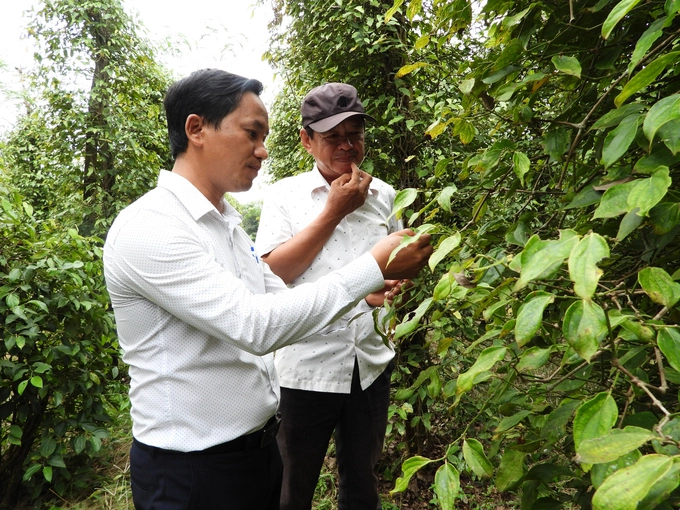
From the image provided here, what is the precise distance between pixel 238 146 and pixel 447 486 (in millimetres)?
872

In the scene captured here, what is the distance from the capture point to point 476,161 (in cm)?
94

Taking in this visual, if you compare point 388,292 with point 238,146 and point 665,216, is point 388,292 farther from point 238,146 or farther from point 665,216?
point 665,216

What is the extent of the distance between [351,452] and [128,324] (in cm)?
99

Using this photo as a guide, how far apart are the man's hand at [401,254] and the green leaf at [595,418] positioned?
631 mm

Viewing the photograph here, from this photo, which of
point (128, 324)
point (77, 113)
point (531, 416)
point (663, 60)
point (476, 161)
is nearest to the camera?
point (663, 60)

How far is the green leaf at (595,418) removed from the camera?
53 centimetres

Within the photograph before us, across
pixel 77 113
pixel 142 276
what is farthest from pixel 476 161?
pixel 77 113

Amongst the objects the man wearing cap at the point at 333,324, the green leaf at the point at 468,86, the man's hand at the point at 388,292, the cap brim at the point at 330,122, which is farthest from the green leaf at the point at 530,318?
the cap brim at the point at 330,122

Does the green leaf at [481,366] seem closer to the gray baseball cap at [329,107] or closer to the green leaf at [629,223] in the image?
the green leaf at [629,223]

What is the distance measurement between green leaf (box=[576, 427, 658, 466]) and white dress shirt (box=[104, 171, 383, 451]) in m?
0.65

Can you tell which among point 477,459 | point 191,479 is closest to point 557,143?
point 477,459

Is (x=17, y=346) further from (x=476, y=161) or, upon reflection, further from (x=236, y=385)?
(x=476, y=161)

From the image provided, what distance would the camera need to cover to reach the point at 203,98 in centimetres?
119

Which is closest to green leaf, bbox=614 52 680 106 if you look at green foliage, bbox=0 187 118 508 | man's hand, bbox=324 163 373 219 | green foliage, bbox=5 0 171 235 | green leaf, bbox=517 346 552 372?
green leaf, bbox=517 346 552 372
